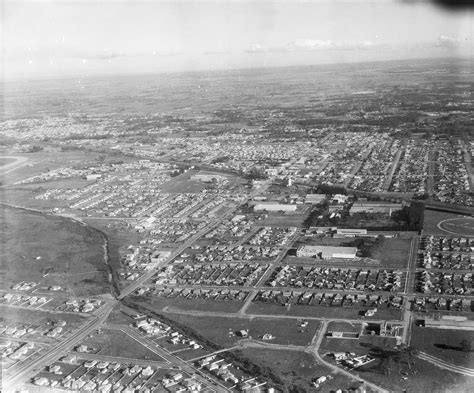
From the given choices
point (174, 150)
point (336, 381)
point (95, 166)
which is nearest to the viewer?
point (336, 381)

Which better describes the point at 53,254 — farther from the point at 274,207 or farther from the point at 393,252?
→ the point at 393,252

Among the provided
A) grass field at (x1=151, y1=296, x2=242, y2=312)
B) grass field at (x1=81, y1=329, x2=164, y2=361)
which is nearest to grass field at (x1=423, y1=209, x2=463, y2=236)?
grass field at (x1=151, y1=296, x2=242, y2=312)

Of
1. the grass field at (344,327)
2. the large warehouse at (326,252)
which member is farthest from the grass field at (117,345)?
the large warehouse at (326,252)

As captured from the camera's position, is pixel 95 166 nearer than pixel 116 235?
No

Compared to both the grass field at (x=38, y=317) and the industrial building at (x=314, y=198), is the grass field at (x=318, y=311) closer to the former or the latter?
the grass field at (x=38, y=317)

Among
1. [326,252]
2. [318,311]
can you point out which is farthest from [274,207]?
[318,311]

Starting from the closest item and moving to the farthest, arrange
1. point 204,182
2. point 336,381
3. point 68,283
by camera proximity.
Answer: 1. point 336,381
2. point 68,283
3. point 204,182

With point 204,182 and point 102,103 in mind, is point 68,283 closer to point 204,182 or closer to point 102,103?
point 204,182

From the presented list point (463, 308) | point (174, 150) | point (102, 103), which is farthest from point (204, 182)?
point (102, 103)
